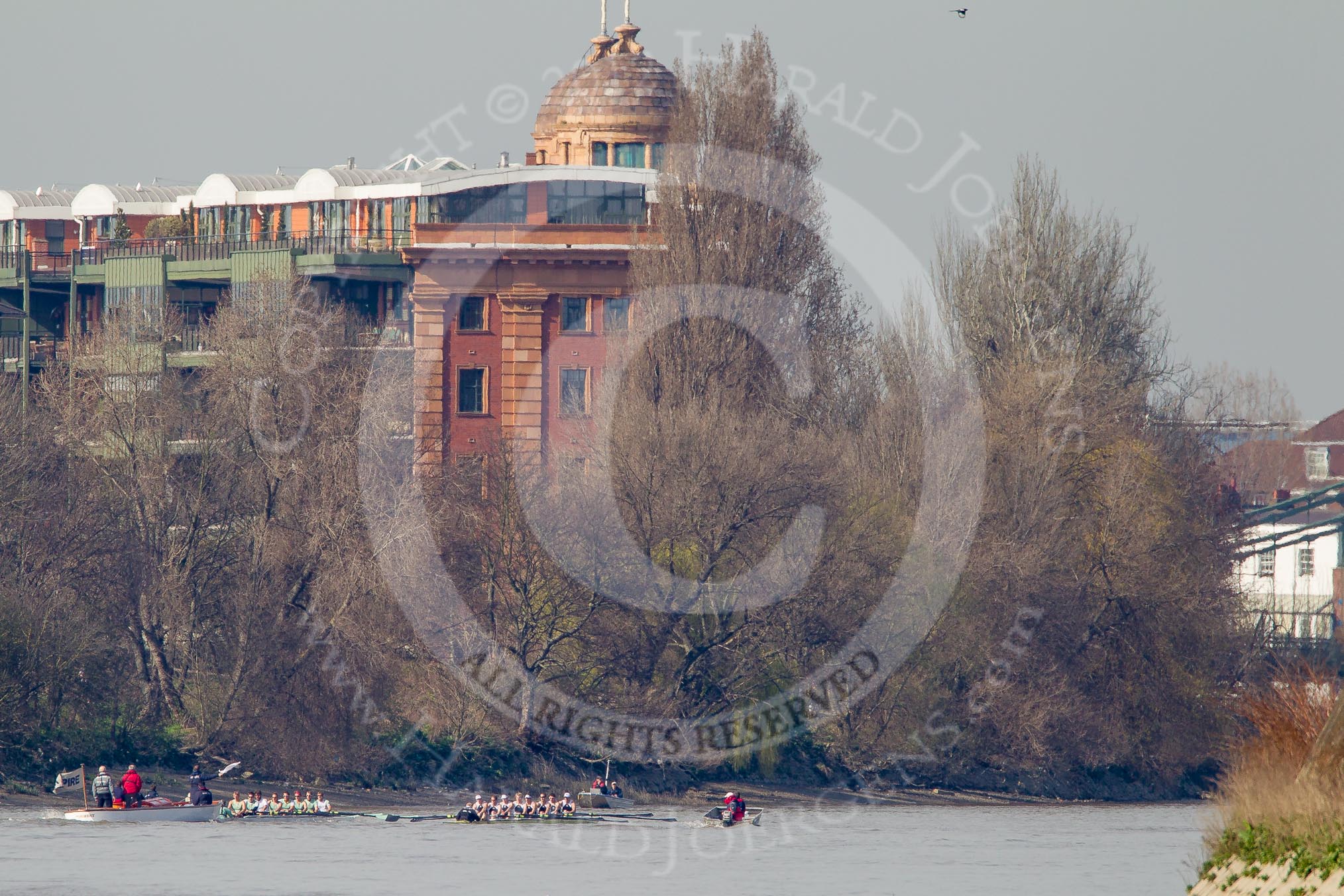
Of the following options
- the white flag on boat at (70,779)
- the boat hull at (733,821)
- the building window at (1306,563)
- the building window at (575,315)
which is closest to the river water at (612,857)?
the boat hull at (733,821)

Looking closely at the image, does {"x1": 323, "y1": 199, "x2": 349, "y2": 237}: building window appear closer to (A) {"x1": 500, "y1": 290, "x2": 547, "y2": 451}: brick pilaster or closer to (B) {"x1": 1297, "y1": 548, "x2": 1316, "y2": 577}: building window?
(A) {"x1": 500, "y1": 290, "x2": 547, "y2": 451}: brick pilaster

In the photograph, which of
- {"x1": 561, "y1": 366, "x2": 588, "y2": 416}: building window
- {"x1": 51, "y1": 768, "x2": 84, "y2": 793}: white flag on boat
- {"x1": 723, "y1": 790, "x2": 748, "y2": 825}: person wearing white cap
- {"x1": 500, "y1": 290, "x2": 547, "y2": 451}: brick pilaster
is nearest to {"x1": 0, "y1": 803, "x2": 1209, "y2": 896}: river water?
{"x1": 723, "y1": 790, "x2": 748, "y2": 825}: person wearing white cap

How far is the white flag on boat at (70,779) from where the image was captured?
5984cm

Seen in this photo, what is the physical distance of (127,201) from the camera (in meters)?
111

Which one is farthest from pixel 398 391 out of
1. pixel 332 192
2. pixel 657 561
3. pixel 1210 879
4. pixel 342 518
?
pixel 1210 879

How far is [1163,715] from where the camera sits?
73.8 m

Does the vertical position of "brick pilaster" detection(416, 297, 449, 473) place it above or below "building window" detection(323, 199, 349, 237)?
below

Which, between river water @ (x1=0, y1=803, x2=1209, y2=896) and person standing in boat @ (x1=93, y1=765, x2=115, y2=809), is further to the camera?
person standing in boat @ (x1=93, y1=765, x2=115, y2=809)

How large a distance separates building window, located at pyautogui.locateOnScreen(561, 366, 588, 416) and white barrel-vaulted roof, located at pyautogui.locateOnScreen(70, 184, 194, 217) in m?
30.1

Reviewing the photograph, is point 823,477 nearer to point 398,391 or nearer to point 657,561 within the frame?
point 657,561

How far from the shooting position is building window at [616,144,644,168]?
10312 cm

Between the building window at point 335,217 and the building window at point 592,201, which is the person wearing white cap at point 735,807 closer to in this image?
the building window at point 592,201

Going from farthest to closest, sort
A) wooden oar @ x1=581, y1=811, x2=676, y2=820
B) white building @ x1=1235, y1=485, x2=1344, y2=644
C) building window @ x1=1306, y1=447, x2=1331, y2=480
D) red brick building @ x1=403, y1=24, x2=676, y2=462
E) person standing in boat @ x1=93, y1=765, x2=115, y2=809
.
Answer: building window @ x1=1306, y1=447, x2=1331, y2=480 → white building @ x1=1235, y1=485, x2=1344, y2=644 → red brick building @ x1=403, y1=24, x2=676, y2=462 → wooden oar @ x1=581, y1=811, x2=676, y2=820 → person standing in boat @ x1=93, y1=765, x2=115, y2=809

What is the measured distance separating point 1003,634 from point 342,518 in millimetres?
22382
